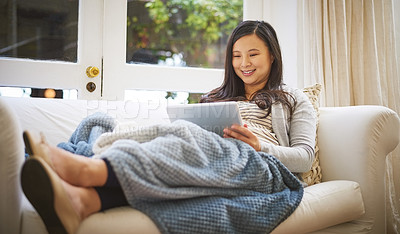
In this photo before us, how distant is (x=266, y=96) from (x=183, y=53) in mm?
958

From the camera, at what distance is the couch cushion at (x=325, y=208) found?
3.59 ft

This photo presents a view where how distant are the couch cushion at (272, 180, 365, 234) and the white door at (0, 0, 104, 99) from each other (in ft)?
4.52

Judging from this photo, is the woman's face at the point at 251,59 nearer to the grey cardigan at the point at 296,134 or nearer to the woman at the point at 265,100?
the woman at the point at 265,100

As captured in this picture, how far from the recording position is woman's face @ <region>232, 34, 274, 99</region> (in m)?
1.63

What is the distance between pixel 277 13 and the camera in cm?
250

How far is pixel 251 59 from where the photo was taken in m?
1.63

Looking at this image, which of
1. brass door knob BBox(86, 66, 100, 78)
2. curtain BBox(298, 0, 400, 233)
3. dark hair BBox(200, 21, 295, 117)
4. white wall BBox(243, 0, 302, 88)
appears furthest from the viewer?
white wall BBox(243, 0, 302, 88)

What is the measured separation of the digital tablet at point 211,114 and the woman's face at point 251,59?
505 mm

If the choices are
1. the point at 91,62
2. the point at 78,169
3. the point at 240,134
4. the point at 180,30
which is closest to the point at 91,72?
the point at 91,62

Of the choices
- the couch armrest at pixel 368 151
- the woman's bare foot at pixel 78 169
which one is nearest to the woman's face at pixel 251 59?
the couch armrest at pixel 368 151

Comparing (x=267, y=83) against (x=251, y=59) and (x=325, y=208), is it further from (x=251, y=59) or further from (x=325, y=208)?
(x=325, y=208)

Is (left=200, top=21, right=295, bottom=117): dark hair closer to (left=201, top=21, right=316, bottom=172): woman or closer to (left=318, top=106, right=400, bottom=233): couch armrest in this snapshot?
(left=201, top=21, right=316, bottom=172): woman

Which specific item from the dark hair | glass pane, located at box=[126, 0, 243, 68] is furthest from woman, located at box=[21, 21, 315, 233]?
glass pane, located at box=[126, 0, 243, 68]

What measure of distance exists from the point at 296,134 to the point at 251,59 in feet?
1.37
